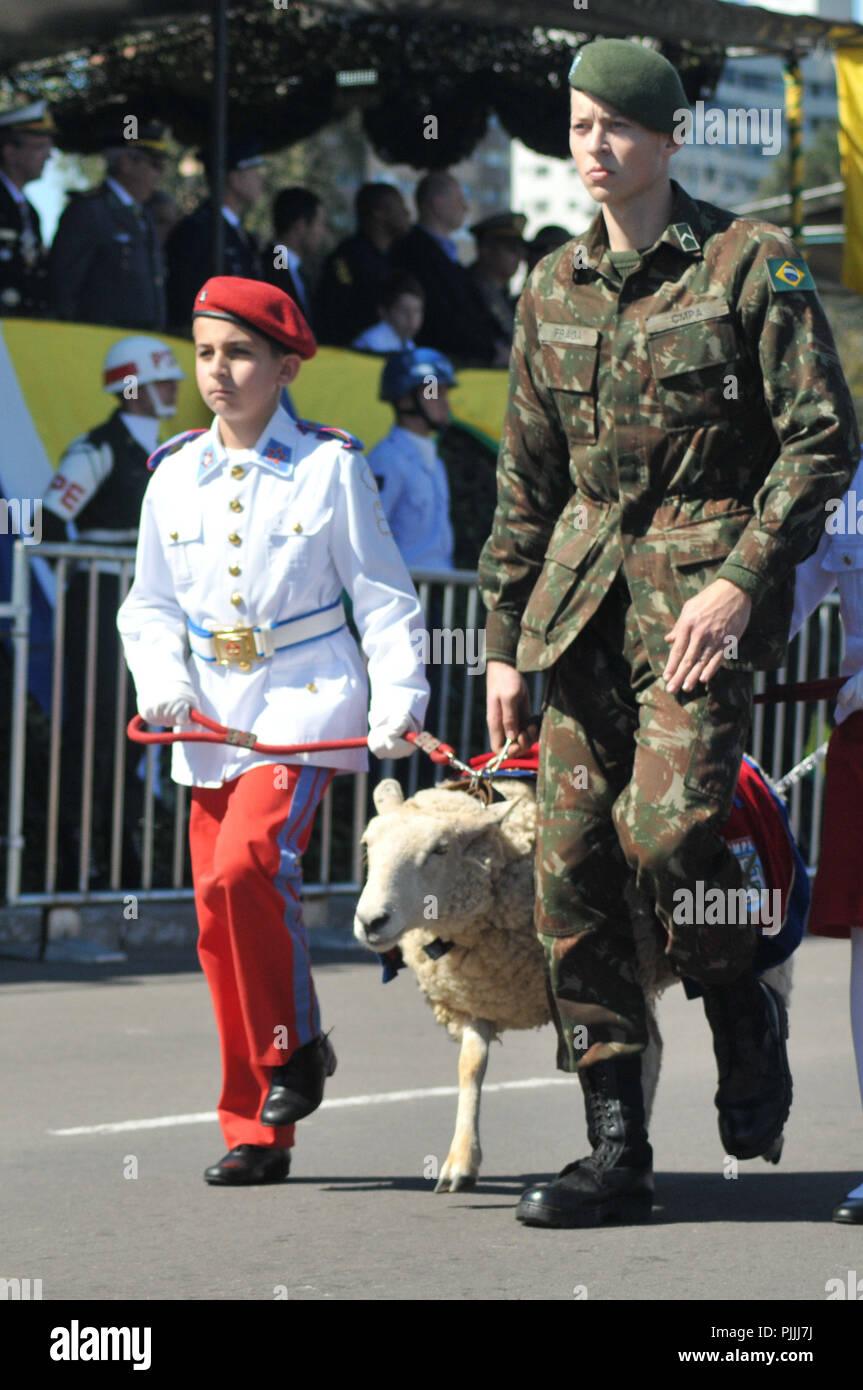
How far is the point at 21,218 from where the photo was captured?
11578 mm

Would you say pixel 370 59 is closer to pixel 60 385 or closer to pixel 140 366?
pixel 140 366

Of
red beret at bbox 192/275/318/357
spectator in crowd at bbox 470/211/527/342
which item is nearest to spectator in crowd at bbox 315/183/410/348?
spectator in crowd at bbox 470/211/527/342

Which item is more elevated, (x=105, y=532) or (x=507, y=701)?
(x=105, y=532)

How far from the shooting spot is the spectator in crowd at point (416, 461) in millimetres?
11711

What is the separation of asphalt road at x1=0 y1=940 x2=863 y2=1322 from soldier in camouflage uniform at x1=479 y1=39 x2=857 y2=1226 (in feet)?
0.96

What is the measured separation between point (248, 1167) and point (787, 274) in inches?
94.4

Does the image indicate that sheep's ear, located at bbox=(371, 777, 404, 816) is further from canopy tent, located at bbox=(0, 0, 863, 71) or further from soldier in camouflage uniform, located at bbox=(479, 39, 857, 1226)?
canopy tent, located at bbox=(0, 0, 863, 71)

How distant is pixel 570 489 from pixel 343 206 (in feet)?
107

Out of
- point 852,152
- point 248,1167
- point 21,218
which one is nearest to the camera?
point 248,1167

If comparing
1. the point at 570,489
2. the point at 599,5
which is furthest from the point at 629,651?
the point at 599,5

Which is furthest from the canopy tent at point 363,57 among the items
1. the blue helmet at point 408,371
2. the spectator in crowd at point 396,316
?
the blue helmet at point 408,371

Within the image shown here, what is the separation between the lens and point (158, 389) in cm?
1087

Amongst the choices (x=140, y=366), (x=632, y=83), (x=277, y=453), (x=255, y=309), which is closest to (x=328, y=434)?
(x=277, y=453)

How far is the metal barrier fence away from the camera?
9.61 metres
